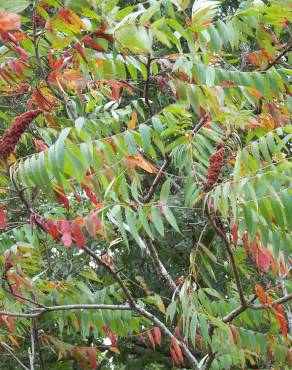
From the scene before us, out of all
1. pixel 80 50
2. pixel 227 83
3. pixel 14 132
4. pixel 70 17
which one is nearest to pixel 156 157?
pixel 227 83

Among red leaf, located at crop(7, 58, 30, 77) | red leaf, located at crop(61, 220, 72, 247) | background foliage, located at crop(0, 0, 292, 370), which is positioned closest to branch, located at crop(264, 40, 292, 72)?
background foliage, located at crop(0, 0, 292, 370)

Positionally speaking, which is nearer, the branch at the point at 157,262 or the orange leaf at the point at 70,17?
the orange leaf at the point at 70,17

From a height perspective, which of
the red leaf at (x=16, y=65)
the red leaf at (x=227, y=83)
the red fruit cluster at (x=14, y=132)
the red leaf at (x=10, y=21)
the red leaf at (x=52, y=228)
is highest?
the red leaf at (x=10, y=21)

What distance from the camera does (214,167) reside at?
2303mm

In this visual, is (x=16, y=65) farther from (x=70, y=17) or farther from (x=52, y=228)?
(x=52, y=228)

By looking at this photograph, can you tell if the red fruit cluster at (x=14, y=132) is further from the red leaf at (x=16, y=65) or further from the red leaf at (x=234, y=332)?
the red leaf at (x=234, y=332)

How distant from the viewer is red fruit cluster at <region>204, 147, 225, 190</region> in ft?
7.45

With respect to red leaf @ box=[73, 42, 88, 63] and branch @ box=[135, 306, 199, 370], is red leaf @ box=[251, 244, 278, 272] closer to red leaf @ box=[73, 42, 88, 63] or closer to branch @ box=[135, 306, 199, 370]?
branch @ box=[135, 306, 199, 370]

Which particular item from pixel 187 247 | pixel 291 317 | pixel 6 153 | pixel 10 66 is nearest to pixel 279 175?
pixel 6 153

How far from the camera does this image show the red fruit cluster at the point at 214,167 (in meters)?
2.27

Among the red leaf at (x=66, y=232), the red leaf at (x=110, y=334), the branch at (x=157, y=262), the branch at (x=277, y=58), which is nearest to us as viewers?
the red leaf at (x=66, y=232)

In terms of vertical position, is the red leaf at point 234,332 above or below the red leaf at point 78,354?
above

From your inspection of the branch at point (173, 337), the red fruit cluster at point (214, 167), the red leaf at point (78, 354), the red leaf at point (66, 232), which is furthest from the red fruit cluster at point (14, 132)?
the red leaf at point (78, 354)

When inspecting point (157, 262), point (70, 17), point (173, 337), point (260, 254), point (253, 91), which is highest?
point (70, 17)
